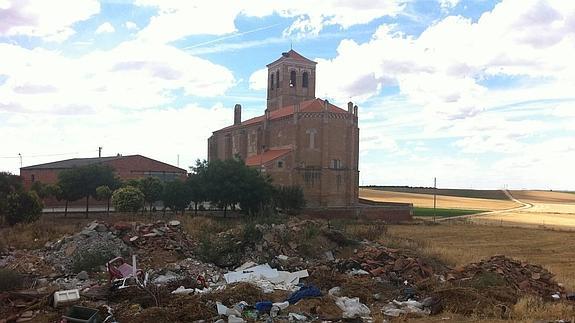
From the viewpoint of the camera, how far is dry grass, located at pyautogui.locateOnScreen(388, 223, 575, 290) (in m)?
20.5

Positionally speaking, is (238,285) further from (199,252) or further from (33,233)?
(33,233)

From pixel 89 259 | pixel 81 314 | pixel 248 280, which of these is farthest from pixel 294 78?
pixel 81 314

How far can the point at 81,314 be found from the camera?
989cm

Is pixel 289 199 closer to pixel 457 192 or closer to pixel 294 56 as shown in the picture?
pixel 294 56

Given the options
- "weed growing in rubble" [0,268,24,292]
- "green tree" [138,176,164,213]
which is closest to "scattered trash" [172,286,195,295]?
"weed growing in rubble" [0,268,24,292]

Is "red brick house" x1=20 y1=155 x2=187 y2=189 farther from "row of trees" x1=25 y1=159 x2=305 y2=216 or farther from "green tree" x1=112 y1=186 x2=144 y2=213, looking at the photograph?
"green tree" x1=112 y1=186 x2=144 y2=213

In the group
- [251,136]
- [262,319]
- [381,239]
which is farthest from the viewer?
[251,136]

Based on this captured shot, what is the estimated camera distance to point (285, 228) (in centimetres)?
1948

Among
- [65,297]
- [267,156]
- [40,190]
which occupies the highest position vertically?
[267,156]

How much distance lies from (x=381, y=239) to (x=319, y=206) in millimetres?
29910

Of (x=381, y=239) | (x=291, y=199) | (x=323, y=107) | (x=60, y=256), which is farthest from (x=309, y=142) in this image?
(x=60, y=256)

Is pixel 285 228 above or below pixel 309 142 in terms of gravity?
below

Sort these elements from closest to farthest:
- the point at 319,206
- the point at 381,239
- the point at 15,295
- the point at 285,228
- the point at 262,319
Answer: the point at 262,319 → the point at 15,295 → the point at 285,228 → the point at 381,239 → the point at 319,206

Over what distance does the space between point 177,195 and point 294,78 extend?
95.2ft
